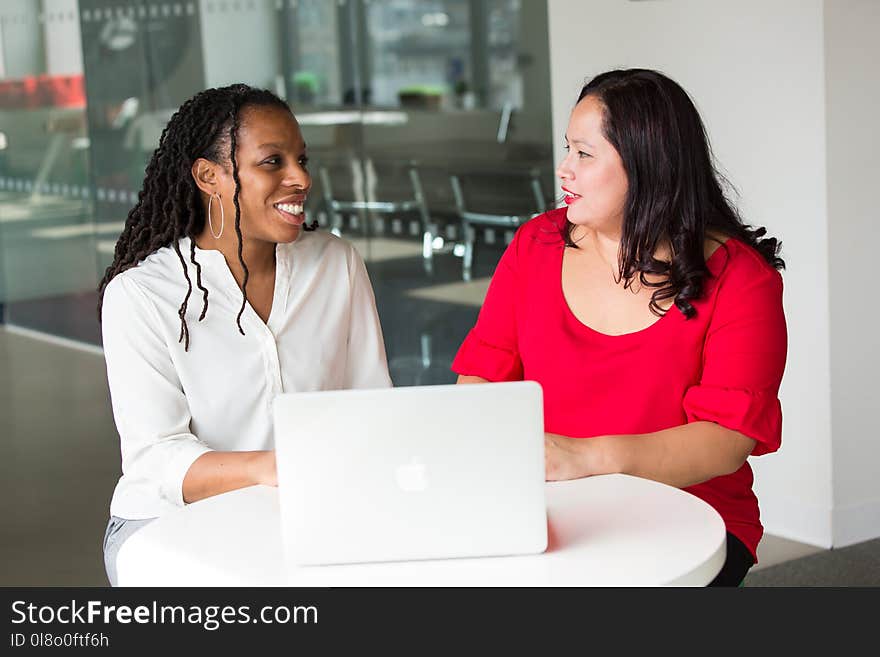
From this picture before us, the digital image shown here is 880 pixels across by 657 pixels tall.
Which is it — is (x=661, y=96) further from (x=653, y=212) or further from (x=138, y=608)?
(x=138, y=608)

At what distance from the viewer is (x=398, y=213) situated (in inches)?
222

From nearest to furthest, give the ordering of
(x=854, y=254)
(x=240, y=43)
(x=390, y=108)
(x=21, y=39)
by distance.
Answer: (x=854, y=254), (x=390, y=108), (x=240, y=43), (x=21, y=39)

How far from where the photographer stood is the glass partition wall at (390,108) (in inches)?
207

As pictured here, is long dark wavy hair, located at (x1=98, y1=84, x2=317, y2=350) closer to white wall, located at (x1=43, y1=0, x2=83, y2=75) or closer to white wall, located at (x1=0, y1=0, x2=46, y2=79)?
white wall, located at (x1=43, y1=0, x2=83, y2=75)

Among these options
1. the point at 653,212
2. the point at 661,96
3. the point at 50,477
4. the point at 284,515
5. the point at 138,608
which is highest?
the point at 661,96

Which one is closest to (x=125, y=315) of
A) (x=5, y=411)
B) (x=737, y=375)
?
(x=737, y=375)

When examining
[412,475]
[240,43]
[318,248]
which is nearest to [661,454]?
[412,475]

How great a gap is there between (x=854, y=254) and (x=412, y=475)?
254cm

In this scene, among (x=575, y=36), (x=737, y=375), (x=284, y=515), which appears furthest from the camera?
(x=575, y=36)

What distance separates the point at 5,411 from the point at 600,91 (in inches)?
178

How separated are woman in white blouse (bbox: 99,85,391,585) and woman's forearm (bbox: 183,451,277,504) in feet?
0.07

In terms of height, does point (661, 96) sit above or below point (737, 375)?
above

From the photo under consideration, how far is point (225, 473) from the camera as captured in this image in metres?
2.13

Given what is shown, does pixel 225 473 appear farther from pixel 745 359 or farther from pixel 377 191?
pixel 377 191
